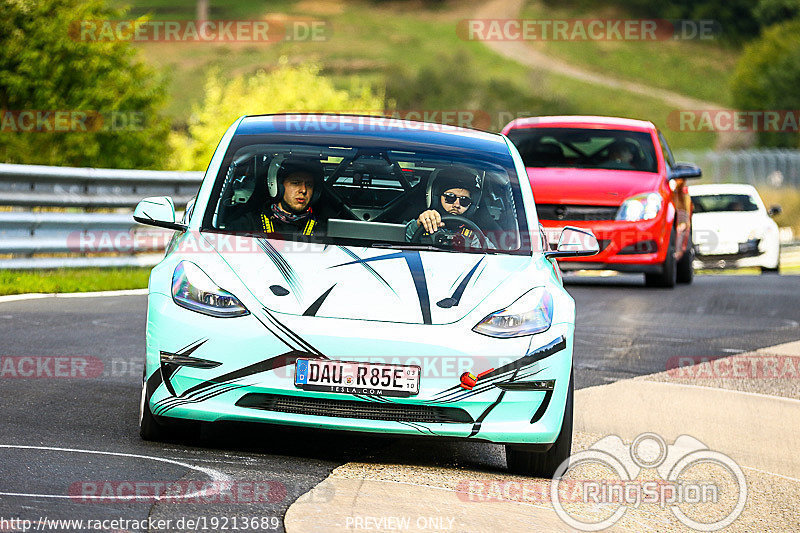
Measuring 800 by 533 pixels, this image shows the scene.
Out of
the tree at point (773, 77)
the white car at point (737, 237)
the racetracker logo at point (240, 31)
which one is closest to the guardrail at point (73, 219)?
the white car at point (737, 237)

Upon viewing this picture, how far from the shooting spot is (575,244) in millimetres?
7074

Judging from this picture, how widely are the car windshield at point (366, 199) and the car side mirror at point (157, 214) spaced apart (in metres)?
0.17

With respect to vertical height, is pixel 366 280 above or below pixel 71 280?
above

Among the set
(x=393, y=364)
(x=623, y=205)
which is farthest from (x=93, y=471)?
(x=623, y=205)

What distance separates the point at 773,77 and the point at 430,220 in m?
89.7

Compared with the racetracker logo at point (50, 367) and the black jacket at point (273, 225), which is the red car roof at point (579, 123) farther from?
the black jacket at point (273, 225)

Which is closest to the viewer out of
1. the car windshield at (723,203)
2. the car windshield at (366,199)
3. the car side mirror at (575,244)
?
the car windshield at (366,199)

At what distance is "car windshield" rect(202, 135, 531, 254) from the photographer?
22.7 ft

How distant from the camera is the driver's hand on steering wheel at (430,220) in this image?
7129 millimetres

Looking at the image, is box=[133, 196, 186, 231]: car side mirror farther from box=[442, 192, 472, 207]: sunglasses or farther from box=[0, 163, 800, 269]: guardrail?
box=[0, 163, 800, 269]: guardrail

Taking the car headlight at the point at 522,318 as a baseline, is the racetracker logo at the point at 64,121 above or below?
above

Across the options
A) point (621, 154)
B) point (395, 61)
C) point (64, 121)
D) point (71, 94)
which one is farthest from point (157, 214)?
point (395, 61)

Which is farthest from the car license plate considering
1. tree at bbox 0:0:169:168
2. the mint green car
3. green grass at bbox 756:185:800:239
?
green grass at bbox 756:185:800:239

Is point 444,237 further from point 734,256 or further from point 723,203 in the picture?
point 723,203
